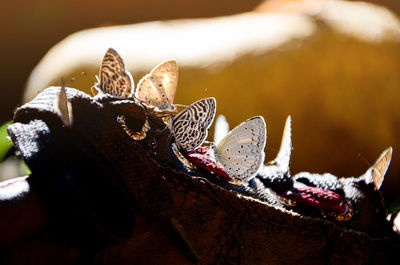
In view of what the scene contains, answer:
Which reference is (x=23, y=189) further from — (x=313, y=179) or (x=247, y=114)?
(x=247, y=114)

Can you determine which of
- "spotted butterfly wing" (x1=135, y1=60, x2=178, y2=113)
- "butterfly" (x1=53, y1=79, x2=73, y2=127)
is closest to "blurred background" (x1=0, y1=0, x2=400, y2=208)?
"spotted butterfly wing" (x1=135, y1=60, x2=178, y2=113)

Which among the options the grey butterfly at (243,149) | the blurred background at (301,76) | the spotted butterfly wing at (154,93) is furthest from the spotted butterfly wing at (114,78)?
the blurred background at (301,76)

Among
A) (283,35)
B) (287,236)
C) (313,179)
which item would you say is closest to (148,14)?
(283,35)

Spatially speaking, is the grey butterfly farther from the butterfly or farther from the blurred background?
the blurred background

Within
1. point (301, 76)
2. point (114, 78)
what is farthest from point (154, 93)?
point (301, 76)

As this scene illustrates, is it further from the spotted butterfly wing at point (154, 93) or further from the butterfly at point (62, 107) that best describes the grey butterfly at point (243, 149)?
the butterfly at point (62, 107)

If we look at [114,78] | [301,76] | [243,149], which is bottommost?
[301,76]

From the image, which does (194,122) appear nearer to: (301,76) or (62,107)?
(62,107)
